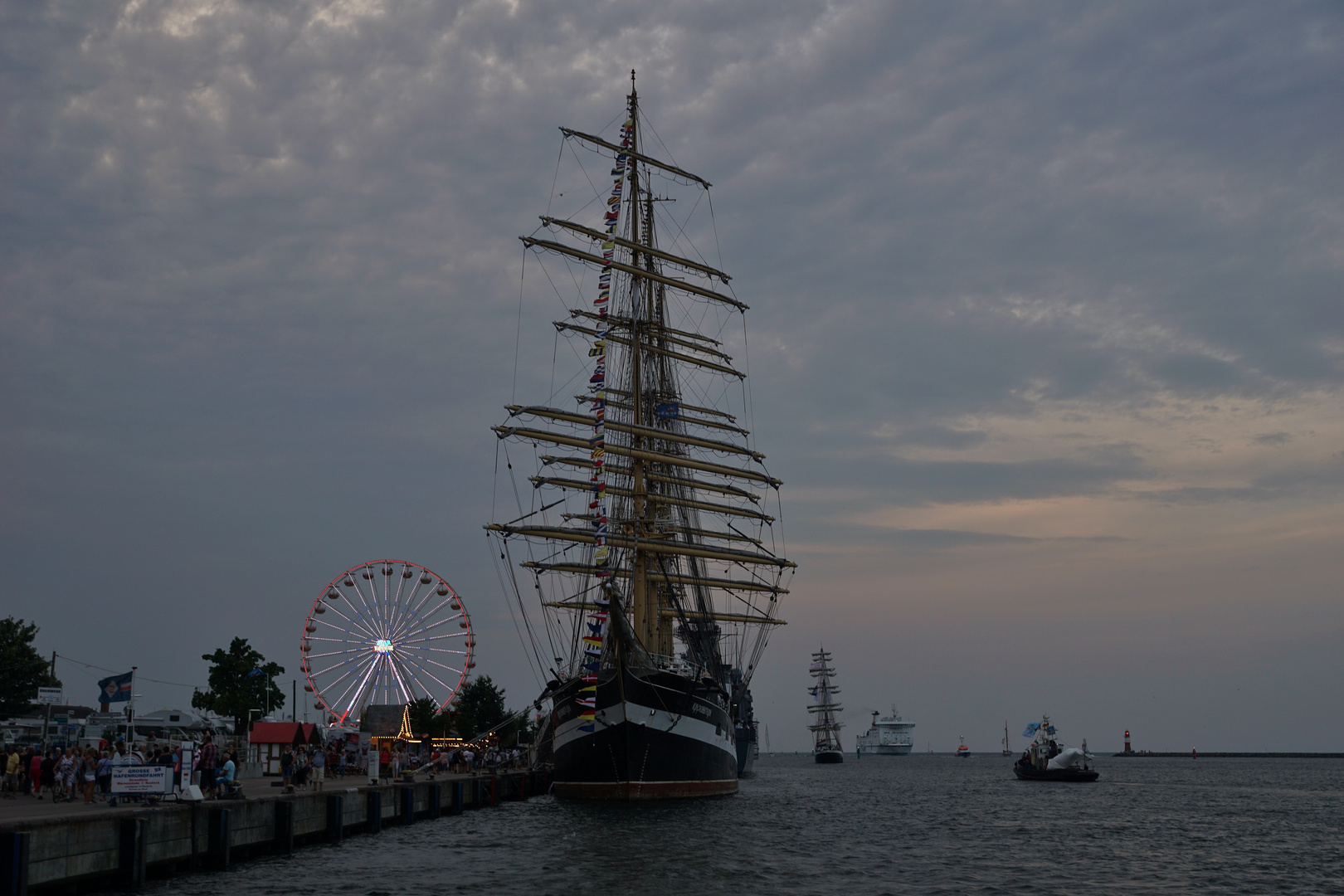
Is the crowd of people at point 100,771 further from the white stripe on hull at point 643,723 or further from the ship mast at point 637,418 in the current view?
the ship mast at point 637,418

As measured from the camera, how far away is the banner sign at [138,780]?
77.5ft

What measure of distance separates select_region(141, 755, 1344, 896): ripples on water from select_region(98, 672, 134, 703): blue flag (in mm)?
11504

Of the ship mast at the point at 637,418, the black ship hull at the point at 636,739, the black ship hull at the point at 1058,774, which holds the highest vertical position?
the ship mast at the point at 637,418

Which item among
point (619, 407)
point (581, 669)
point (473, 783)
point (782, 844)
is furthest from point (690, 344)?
point (782, 844)

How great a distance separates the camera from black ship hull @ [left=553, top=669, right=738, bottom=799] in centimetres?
4453

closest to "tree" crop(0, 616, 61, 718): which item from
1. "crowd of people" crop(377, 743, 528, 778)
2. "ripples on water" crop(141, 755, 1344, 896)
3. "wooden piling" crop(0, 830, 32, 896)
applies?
"crowd of people" crop(377, 743, 528, 778)

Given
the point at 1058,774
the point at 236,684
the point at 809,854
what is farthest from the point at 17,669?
the point at 1058,774

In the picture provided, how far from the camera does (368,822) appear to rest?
116ft

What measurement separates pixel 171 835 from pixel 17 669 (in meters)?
44.9

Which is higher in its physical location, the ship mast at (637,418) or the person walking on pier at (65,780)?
the ship mast at (637,418)

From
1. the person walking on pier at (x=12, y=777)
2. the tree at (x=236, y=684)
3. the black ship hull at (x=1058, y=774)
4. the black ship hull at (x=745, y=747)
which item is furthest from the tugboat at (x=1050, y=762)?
the person walking on pier at (x=12, y=777)

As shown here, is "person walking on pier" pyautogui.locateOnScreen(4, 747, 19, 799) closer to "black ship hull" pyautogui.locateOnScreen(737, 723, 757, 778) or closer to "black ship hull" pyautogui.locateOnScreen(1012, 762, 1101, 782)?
"black ship hull" pyautogui.locateOnScreen(737, 723, 757, 778)

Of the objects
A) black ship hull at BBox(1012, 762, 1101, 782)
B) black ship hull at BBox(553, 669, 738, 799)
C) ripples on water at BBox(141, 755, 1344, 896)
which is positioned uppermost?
black ship hull at BBox(553, 669, 738, 799)

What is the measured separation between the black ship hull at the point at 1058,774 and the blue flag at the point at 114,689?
2684 inches
